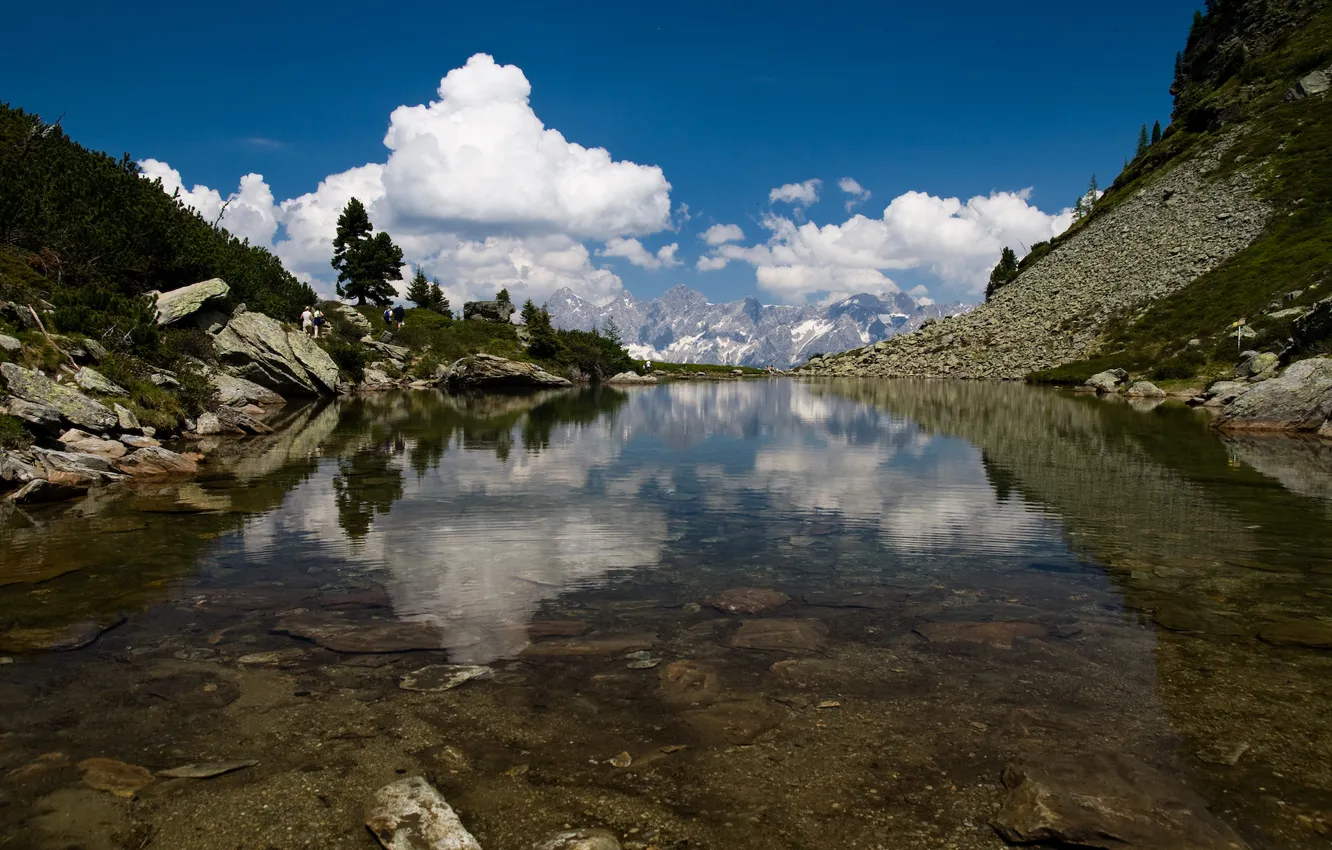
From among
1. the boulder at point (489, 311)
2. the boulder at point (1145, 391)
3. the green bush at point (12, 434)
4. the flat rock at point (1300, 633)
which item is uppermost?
the boulder at point (489, 311)

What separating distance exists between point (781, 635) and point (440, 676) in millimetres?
5077

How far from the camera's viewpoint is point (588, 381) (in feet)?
410

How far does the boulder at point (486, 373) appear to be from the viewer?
302 feet

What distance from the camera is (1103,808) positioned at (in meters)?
6.63

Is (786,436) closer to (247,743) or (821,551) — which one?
(821,551)

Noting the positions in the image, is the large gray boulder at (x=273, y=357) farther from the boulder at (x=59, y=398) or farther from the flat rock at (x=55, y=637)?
the flat rock at (x=55, y=637)

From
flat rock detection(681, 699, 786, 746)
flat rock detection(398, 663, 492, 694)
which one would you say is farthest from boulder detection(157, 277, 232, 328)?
flat rock detection(681, 699, 786, 746)

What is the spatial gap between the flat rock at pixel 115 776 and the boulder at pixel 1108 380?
9408 centimetres

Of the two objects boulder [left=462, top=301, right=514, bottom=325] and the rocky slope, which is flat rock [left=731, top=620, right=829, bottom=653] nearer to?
the rocky slope

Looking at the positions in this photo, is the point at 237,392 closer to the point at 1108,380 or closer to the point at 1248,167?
the point at 1108,380

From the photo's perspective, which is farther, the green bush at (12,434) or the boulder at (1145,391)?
the boulder at (1145,391)

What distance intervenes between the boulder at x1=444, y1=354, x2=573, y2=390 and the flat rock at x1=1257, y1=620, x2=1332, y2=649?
288ft

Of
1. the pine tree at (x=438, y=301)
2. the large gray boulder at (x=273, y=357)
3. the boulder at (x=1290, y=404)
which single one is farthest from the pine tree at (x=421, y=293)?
the boulder at (x=1290, y=404)

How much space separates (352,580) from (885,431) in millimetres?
34909
